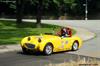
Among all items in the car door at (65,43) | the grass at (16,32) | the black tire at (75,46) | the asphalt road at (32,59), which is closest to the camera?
the asphalt road at (32,59)

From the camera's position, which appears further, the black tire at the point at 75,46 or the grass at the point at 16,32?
the grass at the point at 16,32

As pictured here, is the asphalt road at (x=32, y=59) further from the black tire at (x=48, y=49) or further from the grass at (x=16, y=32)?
the grass at (x=16, y=32)

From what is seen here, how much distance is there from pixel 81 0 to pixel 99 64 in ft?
246

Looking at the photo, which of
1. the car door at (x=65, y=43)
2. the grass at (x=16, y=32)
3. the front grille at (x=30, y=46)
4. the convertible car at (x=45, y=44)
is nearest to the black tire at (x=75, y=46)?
the car door at (x=65, y=43)

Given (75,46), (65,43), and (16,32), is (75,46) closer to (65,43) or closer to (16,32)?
(65,43)

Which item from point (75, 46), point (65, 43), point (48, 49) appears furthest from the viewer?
point (75, 46)

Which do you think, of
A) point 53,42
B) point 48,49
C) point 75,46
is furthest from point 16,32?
point 48,49

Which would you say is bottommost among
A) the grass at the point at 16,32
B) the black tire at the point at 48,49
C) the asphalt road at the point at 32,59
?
the grass at the point at 16,32

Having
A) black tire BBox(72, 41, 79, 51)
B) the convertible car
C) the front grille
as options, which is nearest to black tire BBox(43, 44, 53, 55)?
the convertible car

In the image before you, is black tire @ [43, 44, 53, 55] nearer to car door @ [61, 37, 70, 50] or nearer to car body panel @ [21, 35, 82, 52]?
car body panel @ [21, 35, 82, 52]

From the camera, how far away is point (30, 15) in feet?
296

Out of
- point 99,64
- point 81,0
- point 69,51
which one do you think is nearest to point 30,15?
point 81,0

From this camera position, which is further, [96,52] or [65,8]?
[65,8]

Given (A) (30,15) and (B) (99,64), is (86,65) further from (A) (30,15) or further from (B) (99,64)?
(A) (30,15)
